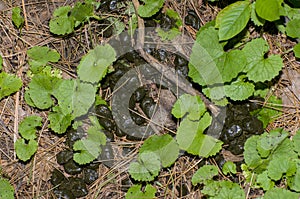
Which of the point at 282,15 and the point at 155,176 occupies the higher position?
the point at 282,15

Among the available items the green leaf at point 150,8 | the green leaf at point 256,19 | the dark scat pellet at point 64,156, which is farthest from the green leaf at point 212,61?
the dark scat pellet at point 64,156

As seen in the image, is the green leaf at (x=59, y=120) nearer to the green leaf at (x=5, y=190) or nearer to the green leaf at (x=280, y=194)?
the green leaf at (x=5, y=190)

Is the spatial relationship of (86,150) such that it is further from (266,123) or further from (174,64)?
(266,123)

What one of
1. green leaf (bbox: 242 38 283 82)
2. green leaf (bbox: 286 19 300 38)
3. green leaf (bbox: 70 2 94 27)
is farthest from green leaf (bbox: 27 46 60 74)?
green leaf (bbox: 286 19 300 38)

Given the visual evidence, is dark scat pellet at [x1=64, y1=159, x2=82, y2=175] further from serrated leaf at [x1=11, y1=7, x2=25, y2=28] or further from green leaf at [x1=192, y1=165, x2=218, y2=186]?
serrated leaf at [x1=11, y1=7, x2=25, y2=28]

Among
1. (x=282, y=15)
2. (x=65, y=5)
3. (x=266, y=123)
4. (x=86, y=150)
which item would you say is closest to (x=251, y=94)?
(x=266, y=123)

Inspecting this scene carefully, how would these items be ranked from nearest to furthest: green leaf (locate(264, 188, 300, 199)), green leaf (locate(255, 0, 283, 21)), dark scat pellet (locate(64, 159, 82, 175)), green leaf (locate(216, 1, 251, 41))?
green leaf (locate(255, 0, 283, 21)) → green leaf (locate(216, 1, 251, 41)) → green leaf (locate(264, 188, 300, 199)) → dark scat pellet (locate(64, 159, 82, 175))
